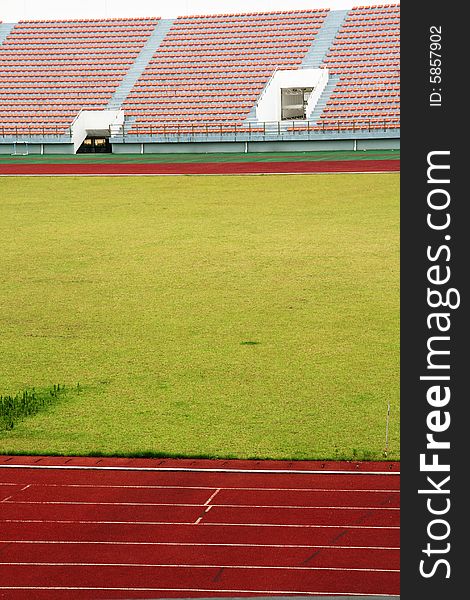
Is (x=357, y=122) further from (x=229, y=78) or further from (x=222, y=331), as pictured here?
(x=222, y=331)

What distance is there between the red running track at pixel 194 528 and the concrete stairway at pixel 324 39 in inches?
1299

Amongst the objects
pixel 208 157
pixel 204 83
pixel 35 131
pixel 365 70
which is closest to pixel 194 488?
pixel 208 157

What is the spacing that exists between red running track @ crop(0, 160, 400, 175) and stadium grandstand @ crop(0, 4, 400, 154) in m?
5.23

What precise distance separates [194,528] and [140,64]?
37.7 metres

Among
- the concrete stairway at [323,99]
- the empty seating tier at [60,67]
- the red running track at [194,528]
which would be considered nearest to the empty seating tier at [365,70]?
the concrete stairway at [323,99]

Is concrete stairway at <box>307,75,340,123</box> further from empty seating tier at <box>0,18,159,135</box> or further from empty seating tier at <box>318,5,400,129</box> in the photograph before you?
empty seating tier at <box>0,18,159,135</box>

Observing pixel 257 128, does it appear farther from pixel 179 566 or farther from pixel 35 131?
pixel 179 566

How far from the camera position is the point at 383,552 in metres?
4.95

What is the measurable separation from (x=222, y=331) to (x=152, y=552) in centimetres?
503

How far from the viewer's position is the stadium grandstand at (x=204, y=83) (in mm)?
34562

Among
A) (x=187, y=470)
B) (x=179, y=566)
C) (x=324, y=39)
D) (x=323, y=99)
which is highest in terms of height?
(x=324, y=39)

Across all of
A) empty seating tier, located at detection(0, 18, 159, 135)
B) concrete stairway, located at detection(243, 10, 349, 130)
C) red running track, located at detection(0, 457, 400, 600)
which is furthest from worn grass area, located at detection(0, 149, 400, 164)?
red running track, located at detection(0, 457, 400, 600)

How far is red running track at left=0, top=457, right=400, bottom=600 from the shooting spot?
4.73 m

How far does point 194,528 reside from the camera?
534 cm
